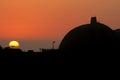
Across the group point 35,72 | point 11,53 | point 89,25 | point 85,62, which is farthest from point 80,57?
point 11,53

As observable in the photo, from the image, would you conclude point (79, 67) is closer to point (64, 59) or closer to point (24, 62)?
point (64, 59)

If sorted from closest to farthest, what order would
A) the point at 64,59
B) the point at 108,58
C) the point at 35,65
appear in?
the point at 108,58 < the point at 64,59 < the point at 35,65

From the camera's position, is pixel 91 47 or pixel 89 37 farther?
pixel 89 37

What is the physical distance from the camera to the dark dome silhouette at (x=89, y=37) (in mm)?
41781

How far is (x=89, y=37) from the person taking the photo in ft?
139

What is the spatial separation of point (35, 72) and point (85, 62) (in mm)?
8539

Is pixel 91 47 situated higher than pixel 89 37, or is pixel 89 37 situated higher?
pixel 89 37

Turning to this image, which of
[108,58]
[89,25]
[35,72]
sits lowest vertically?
[35,72]

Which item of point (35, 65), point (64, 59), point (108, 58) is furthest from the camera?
point (35, 65)

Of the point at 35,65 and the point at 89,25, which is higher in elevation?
the point at 89,25

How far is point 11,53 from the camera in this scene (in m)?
51.4

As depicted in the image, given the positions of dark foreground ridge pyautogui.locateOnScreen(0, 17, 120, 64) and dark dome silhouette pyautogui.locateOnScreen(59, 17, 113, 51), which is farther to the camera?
dark dome silhouette pyautogui.locateOnScreen(59, 17, 113, 51)

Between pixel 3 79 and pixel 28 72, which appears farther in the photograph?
pixel 28 72

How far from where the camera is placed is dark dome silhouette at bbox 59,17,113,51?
41781 mm
